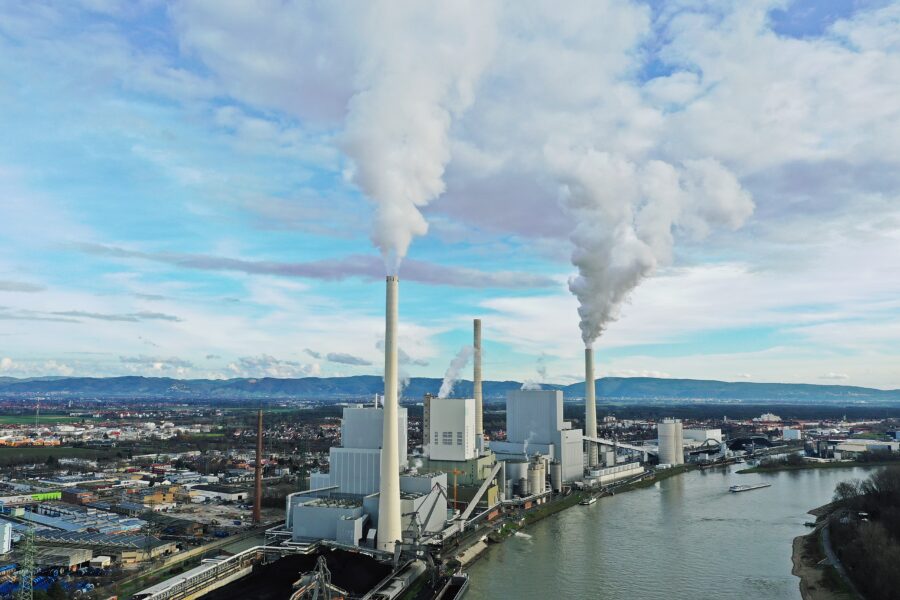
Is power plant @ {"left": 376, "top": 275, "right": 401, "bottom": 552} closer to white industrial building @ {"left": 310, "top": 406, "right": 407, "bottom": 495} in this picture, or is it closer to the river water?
the river water

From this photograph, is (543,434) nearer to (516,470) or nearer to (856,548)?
(516,470)

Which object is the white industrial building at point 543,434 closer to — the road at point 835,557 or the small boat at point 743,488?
the small boat at point 743,488

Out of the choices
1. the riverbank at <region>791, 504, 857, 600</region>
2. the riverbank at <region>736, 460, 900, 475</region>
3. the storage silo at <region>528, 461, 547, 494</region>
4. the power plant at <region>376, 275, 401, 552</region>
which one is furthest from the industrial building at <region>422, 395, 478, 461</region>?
the riverbank at <region>736, 460, 900, 475</region>

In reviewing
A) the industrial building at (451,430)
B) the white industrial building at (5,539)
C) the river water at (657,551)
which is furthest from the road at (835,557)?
the white industrial building at (5,539)

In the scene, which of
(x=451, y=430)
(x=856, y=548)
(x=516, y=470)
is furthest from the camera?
(x=516, y=470)

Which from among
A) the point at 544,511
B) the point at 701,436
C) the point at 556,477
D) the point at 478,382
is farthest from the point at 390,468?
the point at 701,436

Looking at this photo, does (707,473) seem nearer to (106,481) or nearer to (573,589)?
(573,589)
